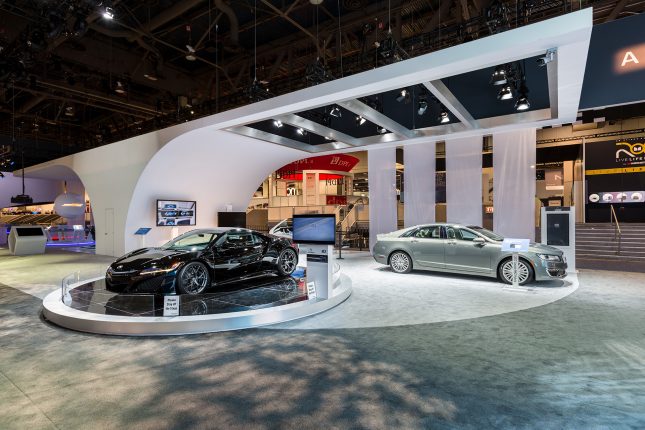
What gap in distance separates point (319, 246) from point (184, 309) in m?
2.15

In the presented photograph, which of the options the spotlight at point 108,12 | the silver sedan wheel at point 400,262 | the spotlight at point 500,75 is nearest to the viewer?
the spotlight at point 500,75

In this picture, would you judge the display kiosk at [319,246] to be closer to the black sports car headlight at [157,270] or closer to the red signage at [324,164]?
the black sports car headlight at [157,270]

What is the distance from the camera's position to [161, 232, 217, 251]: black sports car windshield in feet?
A: 20.8

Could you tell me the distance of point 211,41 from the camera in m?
12.9

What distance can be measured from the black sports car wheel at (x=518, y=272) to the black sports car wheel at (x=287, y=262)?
170 inches

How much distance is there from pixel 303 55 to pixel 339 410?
14306 mm

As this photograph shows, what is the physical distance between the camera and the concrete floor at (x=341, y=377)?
100 inches

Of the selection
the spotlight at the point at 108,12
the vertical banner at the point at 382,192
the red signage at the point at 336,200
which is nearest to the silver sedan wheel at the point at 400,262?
the vertical banner at the point at 382,192

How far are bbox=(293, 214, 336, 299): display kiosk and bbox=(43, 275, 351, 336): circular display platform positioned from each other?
26 centimetres

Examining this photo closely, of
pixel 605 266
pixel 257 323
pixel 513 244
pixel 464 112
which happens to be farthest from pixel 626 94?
pixel 257 323

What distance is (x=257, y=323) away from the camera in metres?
4.73

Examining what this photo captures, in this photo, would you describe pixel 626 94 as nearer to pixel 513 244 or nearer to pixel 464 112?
pixel 464 112

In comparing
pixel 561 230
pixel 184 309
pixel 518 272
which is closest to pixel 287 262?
pixel 184 309

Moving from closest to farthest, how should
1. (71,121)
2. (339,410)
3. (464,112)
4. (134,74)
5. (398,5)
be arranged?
(339,410)
(464,112)
(398,5)
(134,74)
(71,121)
